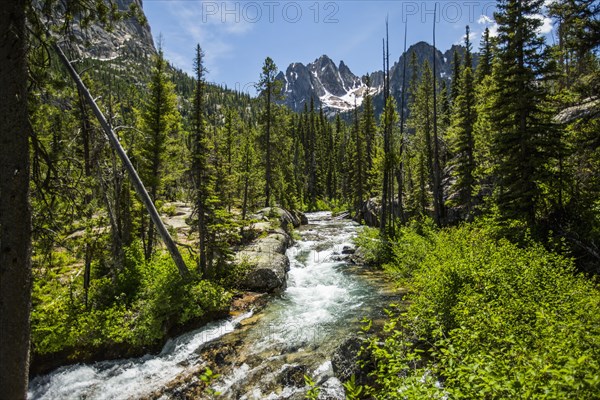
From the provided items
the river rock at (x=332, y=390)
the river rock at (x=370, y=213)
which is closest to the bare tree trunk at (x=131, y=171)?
the river rock at (x=332, y=390)

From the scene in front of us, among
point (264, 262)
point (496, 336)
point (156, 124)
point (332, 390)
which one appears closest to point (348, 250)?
point (264, 262)

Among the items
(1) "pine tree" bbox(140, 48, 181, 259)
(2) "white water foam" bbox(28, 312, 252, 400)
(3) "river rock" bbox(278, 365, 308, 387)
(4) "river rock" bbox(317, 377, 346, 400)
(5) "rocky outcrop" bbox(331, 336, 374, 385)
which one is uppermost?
(1) "pine tree" bbox(140, 48, 181, 259)

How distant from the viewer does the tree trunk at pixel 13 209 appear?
416 centimetres

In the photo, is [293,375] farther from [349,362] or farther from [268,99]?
[268,99]

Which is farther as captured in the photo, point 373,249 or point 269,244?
point 373,249

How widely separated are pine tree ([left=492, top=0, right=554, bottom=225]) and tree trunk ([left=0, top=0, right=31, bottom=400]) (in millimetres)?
16722

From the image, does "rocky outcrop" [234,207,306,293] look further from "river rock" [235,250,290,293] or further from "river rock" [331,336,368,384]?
"river rock" [331,336,368,384]

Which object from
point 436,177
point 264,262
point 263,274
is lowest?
point 263,274

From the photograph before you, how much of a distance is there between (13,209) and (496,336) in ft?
26.1

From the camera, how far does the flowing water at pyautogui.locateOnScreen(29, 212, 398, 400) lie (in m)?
8.22

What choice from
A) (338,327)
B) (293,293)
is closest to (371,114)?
(293,293)

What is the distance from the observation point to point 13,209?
4285 mm

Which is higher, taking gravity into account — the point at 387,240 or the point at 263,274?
the point at 387,240

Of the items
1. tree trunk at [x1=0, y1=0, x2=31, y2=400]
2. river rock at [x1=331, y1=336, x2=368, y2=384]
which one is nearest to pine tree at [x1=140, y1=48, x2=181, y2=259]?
river rock at [x1=331, y1=336, x2=368, y2=384]
